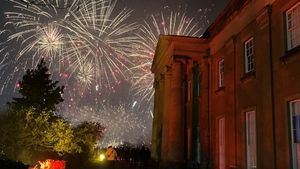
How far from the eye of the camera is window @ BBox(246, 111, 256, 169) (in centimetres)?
1792

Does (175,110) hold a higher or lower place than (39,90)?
lower

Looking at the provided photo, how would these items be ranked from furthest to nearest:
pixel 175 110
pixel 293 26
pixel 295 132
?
pixel 175 110
pixel 293 26
pixel 295 132

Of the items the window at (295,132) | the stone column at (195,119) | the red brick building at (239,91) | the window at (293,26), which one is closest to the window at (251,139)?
the red brick building at (239,91)

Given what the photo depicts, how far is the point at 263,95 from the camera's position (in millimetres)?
16812

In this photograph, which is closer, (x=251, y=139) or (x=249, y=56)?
(x=251, y=139)

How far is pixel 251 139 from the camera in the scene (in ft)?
59.8

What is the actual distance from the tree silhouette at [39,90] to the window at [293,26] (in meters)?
36.9

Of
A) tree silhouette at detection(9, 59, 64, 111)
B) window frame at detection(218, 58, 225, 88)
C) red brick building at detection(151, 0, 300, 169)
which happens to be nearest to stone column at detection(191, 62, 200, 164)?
red brick building at detection(151, 0, 300, 169)

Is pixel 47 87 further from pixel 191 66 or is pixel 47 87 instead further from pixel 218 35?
pixel 218 35

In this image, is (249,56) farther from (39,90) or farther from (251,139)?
(39,90)

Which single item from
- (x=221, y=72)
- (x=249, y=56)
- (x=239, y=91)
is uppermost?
(x=221, y=72)

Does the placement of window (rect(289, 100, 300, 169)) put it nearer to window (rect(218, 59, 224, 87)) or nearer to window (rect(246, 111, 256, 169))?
window (rect(246, 111, 256, 169))

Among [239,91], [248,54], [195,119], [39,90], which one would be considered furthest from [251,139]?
[39,90]

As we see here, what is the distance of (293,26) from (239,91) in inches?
207
